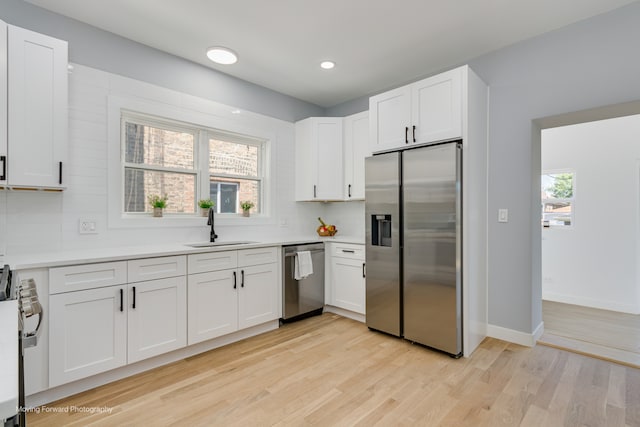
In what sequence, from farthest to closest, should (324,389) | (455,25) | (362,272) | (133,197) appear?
(362,272) < (133,197) < (455,25) < (324,389)

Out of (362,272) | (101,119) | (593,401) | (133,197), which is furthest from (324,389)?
(101,119)

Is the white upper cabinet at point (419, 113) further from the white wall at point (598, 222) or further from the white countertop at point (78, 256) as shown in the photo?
the white wall at point (598, 222)

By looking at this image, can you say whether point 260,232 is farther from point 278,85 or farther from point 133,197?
point 278,85

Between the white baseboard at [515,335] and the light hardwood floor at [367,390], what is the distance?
0.26 feet

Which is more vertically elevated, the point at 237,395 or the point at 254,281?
the point at 254,281

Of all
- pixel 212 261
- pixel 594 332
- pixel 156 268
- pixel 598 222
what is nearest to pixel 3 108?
pixel 156 268

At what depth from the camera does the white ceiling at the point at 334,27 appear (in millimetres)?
2393

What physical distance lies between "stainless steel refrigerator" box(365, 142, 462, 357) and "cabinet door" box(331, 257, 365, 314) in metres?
0.22

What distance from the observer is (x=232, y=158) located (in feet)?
12.2

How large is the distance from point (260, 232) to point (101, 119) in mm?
1930

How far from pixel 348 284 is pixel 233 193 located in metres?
1.74

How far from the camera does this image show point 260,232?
383 centimetres

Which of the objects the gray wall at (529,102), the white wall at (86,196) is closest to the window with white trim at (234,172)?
the white wall at (86,196)

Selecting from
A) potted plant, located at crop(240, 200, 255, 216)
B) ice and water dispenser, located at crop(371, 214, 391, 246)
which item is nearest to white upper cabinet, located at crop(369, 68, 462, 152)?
ice and water dispenser, located at crop(371, 214, 391, 246)
